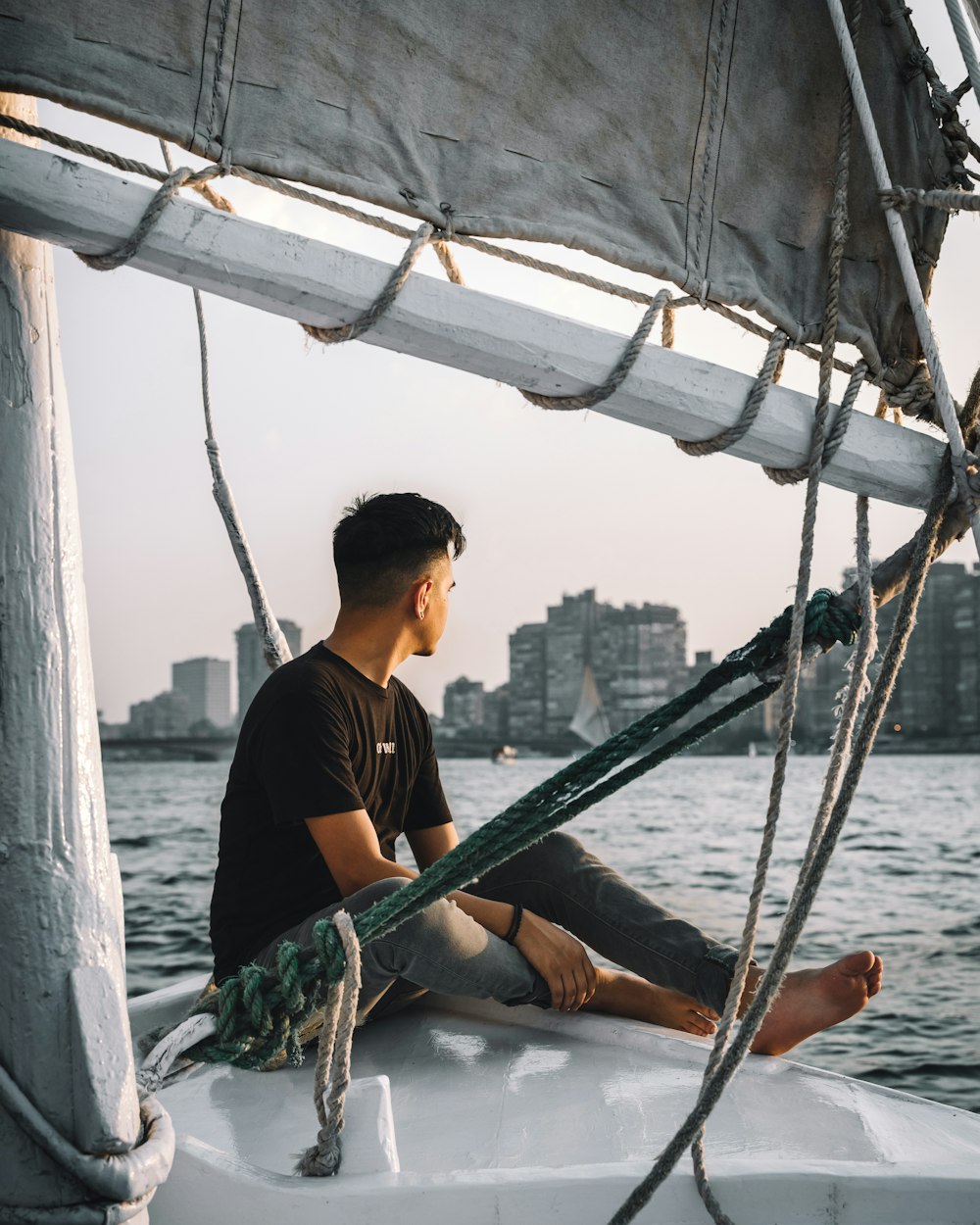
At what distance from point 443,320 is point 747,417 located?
19.8 inches

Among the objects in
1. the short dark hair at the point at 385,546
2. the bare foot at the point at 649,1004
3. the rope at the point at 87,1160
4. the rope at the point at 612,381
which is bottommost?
the bare foot at the point at 649,1004

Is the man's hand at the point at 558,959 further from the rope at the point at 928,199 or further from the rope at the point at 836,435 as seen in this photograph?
the rope at the point at 928,199

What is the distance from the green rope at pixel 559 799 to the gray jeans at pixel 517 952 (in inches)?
9.6

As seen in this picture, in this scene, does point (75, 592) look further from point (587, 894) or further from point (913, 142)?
point (913, 142)

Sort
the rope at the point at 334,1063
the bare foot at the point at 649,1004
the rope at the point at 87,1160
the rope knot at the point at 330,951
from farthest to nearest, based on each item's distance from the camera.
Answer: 1. the bare foot at the point at 649,1004
2. the rope knot at the point at 330,951
3. the rope at the point at 334,1063
4. the rope at the point at 87,1160

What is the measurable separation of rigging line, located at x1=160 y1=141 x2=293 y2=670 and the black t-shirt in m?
0.84

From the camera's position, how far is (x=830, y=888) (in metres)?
14.5

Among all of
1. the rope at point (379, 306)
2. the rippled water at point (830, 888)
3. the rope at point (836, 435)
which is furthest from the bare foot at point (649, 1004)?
the rippled water at point (830, 888)

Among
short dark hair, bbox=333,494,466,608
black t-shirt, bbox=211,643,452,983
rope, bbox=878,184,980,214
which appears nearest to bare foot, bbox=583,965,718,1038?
black t-shirt, bbox=211,643,452,983

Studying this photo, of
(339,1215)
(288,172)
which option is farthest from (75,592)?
(339,1215)

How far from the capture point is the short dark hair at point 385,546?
2518 millimetres

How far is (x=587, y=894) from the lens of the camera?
8.54 feet

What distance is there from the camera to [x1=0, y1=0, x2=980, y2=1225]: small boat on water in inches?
57.2

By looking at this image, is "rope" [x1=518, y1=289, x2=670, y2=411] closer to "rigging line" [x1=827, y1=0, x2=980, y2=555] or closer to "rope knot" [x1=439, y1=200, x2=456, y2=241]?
"rope knot" [x1=439, y1=200, x2=456, y2=241]
